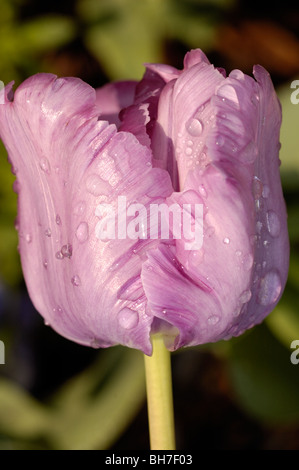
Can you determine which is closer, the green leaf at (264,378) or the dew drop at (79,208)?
the dew drop at (79,208)

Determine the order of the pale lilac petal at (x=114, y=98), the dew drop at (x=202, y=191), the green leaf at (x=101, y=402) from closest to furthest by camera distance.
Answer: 1. the dew drop at (x=202, y=191)
2. the pale lilac petal at (x=114, y=98)
3. the green leaf at (x=101, y=402)

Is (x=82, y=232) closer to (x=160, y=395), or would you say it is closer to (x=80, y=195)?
(x=80, y=195)

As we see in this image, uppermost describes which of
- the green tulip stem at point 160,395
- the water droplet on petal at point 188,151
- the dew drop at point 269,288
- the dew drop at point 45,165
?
the dew drop at point 45,165

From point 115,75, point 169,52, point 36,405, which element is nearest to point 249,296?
point 36,405

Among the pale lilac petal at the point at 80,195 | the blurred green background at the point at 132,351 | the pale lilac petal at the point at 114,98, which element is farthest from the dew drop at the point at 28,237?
the blurred green background at the point at 132,351

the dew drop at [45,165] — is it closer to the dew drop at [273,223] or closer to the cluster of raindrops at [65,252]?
the cluster of raindrops at [65,252]

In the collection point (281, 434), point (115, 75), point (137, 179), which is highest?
point (115, 75)

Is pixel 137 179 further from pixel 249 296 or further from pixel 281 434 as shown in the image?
pixel 281 434

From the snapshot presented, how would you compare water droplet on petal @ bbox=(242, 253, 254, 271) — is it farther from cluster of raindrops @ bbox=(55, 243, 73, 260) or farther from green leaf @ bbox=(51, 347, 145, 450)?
green leaf @ bbox=(51, 347, 145, 450)

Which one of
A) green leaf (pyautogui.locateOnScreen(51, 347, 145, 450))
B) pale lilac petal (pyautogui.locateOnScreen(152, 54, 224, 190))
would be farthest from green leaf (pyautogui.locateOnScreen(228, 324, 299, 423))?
pale lilac petal (pyautogui.locateOnScreen(152, 54, 224, 190))
